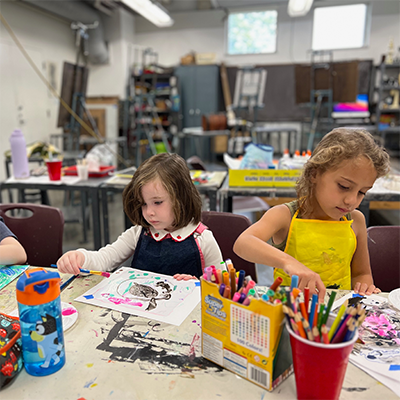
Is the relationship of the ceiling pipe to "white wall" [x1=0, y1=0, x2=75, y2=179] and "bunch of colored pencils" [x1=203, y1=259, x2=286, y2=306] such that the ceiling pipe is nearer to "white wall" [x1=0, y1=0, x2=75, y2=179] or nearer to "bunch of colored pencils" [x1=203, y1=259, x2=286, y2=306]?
"white wall" [x1=0, y1=0, x2=75, y2=179]

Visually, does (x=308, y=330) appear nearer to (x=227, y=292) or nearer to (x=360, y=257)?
(x=227, y=292)

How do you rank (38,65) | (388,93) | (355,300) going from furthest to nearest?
(388,93) → (38,65) → (355,300)

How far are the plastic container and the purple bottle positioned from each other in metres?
1.99

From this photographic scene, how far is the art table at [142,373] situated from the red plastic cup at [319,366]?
42 mm

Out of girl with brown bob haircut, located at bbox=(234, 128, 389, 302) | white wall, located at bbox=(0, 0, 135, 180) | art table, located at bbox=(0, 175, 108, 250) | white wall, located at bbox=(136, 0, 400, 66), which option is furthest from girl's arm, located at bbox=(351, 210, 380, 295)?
white wall, located at bbox=(136, 0, 400, 66)

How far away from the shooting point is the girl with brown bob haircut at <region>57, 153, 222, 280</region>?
43.0 inches

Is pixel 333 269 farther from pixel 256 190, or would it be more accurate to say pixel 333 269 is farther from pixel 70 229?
pixel 70 229

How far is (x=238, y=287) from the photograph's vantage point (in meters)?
0.62

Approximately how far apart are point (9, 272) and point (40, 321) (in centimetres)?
51

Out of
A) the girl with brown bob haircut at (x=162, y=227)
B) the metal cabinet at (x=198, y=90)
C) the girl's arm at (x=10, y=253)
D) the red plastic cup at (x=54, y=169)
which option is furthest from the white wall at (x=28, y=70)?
the girl with brown bob haircut at (x=162, y=227)

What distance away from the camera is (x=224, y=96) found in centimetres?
767

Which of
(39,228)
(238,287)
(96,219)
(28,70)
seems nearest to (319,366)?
(238,287)

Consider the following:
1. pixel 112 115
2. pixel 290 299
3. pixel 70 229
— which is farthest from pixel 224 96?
pixel 290 299

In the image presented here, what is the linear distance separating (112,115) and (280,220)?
692 centimetres
